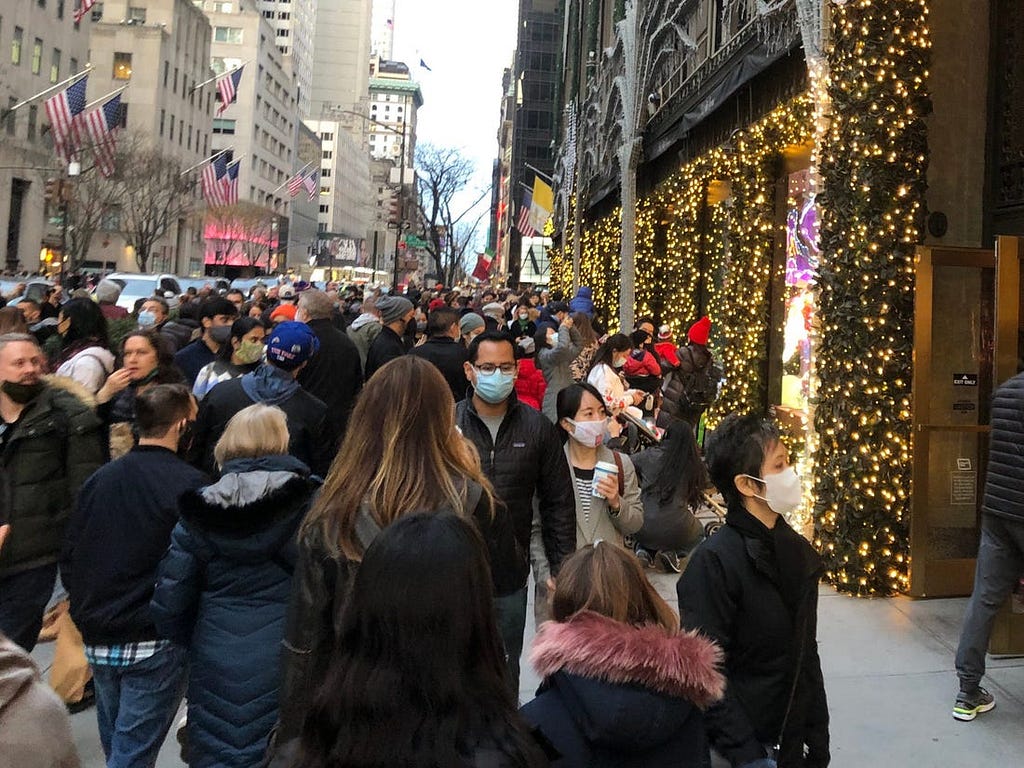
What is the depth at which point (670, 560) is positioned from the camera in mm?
7867

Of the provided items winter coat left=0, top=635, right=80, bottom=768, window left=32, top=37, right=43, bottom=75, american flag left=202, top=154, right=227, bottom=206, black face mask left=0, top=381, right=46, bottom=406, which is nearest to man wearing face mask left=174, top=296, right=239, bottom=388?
black face mask left=0, top=381, right=46, bottom=406

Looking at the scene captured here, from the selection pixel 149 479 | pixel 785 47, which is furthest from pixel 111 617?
pixel 785 47

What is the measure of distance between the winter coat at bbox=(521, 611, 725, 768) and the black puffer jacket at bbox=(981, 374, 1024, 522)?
3367mm

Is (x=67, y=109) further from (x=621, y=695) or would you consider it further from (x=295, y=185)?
(x=621, y=695)

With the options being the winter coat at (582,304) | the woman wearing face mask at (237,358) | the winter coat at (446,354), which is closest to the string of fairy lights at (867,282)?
the winter coat at (446,354)

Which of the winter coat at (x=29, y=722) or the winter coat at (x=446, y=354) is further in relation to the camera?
the winter coat at (x=446, y=354)

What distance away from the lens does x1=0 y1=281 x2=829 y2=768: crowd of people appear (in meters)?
1.82

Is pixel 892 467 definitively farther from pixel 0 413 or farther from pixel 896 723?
pixel 0 413

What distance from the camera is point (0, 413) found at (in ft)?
14.8

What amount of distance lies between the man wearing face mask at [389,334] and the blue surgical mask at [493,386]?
13.2ft

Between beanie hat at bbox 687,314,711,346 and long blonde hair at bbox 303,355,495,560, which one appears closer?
long blonde hair at bbox 303,355,495,560

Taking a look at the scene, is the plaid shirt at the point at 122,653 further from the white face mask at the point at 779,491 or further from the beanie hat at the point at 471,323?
the beanie hat at the point at 471,323

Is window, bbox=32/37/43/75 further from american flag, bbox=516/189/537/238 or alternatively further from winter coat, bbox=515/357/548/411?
winter coat, bbox=515/357/548/411

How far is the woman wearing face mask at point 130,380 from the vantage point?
5184 mm
